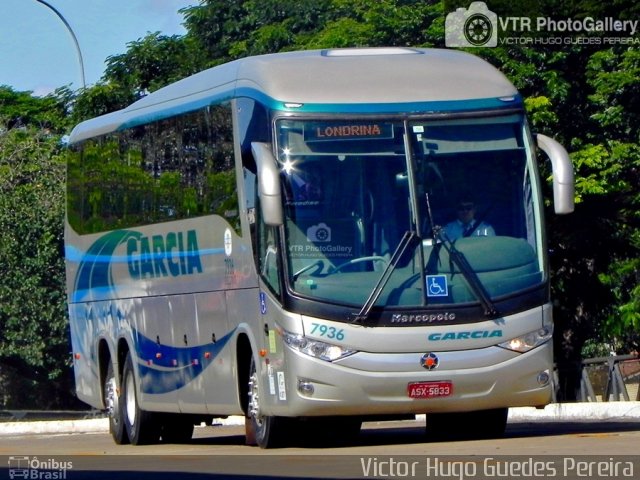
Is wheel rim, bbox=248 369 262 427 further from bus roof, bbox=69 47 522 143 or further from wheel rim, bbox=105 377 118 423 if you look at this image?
wheel rim, bbox=105 377 118 423

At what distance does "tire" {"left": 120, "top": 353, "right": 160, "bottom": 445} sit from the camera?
18.2m

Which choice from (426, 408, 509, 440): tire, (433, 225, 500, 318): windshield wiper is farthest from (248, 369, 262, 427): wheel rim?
(433, 225, 500, 318): windshield wiper

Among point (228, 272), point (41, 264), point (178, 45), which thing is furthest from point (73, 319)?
point (178, 45)

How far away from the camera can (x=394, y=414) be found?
1348cm

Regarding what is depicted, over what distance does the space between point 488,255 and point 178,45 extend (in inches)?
1284

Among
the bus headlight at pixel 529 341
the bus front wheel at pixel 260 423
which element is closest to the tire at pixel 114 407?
the bus front wheel at pixel 260 423

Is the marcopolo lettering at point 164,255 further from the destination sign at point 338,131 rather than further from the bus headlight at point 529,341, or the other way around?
the bus headlight at point 529,341

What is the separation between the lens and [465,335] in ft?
43.1

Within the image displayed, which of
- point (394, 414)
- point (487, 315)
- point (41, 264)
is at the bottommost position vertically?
point (41, 264)

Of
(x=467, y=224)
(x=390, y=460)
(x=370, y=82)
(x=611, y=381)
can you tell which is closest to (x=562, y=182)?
(x=467, y=224)

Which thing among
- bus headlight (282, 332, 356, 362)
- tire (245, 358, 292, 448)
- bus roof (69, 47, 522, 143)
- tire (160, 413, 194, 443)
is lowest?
tire (160, 413, 194, 443)

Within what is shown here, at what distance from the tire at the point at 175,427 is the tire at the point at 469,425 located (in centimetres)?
440

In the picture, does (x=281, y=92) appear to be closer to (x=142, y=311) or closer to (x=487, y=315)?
(x=487, y=315)

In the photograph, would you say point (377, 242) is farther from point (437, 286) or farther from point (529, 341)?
point (529, 341)
